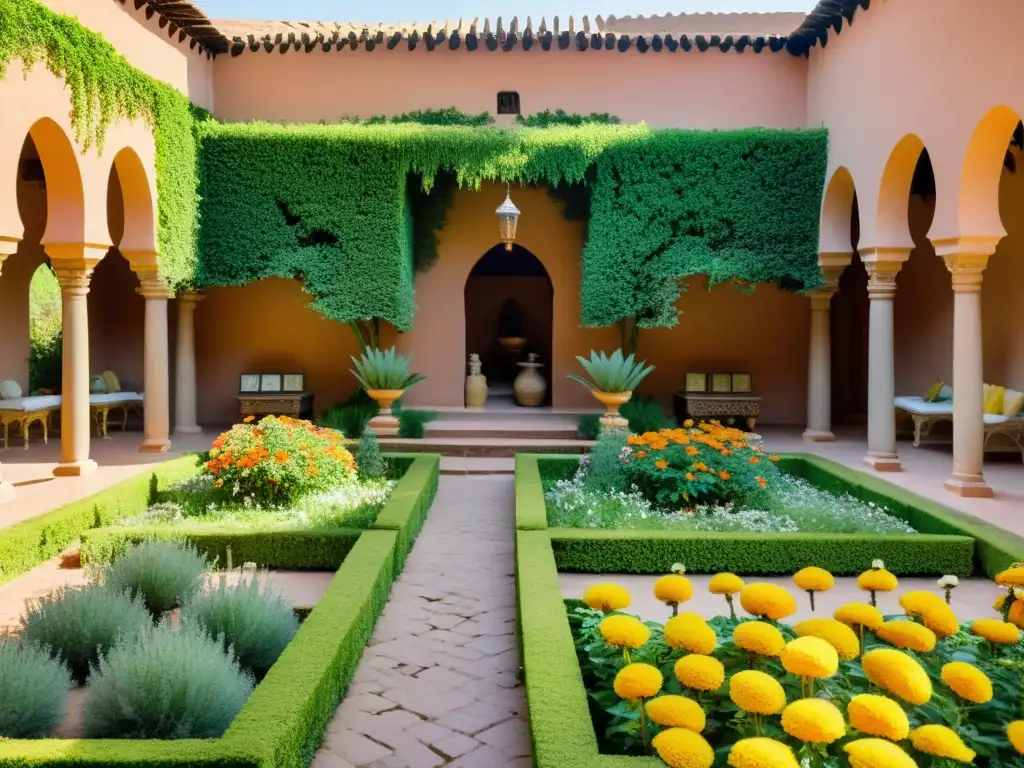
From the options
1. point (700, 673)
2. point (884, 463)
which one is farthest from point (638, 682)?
point (884, 463)

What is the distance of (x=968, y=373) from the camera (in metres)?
10.7

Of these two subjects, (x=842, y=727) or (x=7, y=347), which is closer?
(x=842, y=727)

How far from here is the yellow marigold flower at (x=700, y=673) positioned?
11.3 feet

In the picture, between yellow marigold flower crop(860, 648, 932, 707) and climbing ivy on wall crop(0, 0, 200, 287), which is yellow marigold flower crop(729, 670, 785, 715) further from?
climbing ivy on wall crop(0, 0, 200, 287)

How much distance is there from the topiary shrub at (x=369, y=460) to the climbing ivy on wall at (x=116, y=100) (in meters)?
4.89

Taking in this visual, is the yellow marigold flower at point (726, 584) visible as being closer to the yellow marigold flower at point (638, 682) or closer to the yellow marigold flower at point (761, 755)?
the yellow marigold flower at point (638, 682)

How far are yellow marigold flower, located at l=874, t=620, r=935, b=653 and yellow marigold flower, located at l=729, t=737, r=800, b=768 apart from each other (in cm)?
96

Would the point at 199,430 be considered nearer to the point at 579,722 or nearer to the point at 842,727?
the point at 579,722

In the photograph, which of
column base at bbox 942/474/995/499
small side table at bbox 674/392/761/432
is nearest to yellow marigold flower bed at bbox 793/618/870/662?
column base at bbox 942/474/995/499

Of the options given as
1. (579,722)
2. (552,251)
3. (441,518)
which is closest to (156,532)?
(441,518)

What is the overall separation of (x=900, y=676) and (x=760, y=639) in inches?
22.1

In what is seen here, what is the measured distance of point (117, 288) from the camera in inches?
718

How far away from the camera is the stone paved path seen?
477 cm

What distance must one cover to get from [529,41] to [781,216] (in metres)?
5.87
